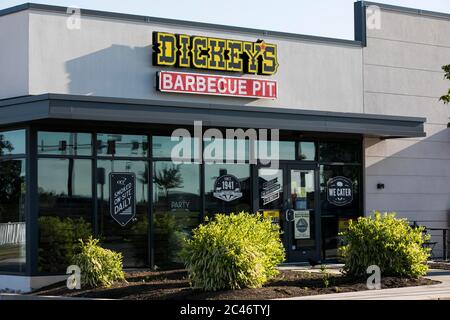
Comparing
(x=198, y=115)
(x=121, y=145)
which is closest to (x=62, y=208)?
(x=121, y=145)

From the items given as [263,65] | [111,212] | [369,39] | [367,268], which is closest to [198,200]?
[111,212]

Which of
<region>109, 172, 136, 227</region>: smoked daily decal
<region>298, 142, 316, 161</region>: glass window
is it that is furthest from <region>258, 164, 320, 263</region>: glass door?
<region>109, 172, 136, 227</region>: smoked daily decal

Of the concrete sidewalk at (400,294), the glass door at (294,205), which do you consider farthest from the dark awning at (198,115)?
the concrete sidewalk at (400,294)

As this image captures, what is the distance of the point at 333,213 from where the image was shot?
2106 cm

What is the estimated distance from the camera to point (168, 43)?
1862cm

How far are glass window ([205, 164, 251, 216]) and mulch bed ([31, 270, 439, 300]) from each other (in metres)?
2.36

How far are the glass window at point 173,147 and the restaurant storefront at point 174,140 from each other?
1.0 inches

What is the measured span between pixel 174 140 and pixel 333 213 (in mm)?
4739

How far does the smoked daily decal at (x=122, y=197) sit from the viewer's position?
1809cm

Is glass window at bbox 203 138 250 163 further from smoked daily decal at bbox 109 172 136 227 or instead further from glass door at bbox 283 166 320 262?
smoked daily decal at bbox 109 172 136 227

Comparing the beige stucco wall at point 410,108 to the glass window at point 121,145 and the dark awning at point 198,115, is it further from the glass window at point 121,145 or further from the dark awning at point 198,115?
the glass window at point 121,145
